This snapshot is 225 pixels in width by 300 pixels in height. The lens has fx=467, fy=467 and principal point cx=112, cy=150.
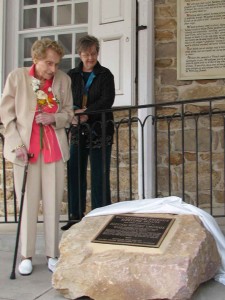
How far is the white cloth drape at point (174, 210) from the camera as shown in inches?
125

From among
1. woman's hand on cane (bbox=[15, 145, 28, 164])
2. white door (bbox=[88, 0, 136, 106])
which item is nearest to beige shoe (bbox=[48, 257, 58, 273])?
woman's hand on cane (bbox=[15, 145, 28, 164])

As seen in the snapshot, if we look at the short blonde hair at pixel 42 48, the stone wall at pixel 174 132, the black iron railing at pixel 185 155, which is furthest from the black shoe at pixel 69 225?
the short blonde hair at pixel 42 48

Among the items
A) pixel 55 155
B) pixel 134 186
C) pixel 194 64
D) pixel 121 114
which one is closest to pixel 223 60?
pixel 194 64

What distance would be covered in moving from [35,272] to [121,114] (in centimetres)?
265

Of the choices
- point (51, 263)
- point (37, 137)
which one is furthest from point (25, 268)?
point (37, 137)

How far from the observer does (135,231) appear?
306cm

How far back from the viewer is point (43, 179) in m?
→ 3.45

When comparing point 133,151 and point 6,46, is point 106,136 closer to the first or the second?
point 133,151

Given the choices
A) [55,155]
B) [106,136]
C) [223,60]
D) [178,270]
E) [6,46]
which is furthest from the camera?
[6,46]

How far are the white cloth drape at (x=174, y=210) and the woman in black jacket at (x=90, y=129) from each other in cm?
62

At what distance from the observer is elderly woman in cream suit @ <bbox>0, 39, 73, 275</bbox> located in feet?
11.0

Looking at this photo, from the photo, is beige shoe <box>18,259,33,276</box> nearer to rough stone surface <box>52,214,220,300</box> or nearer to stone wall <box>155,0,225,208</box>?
rough stone surface <box>52,214,220,300</box>

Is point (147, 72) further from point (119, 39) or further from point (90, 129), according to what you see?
point (90, 129)

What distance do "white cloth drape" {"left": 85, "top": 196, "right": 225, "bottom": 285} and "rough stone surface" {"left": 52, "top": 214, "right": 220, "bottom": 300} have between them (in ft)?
0.34
